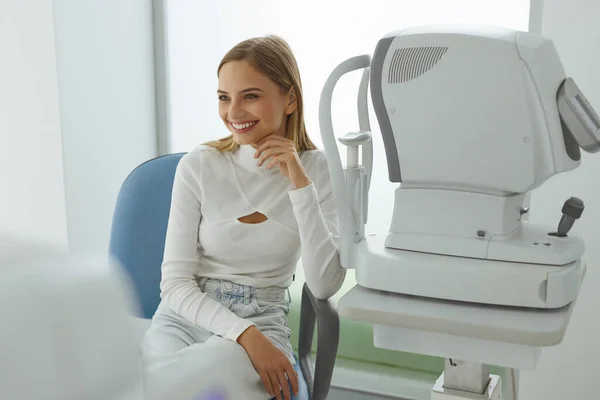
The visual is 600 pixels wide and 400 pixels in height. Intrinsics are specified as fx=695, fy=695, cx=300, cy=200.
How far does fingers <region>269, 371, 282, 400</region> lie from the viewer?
133cm

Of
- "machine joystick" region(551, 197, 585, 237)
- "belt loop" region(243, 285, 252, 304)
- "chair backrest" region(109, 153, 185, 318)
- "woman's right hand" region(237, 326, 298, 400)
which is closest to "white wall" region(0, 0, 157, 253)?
"chair backrest" region(109, 153, 185, 318)

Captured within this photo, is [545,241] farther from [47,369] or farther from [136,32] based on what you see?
[136,32]

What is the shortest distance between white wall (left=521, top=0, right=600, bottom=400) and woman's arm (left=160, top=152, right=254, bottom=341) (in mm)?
920

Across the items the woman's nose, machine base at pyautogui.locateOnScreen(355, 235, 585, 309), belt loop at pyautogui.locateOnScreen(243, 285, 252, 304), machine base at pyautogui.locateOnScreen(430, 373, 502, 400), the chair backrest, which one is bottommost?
machine base at pyautogui.locateOnScreen(430, 373, 502, 400)

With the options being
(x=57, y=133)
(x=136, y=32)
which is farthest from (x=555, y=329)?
(x=136, y=32)

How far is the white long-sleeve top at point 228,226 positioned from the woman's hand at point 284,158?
0.22 ft

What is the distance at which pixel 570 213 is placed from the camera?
3.68ft

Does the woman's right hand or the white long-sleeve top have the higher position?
the white long-sleeve top

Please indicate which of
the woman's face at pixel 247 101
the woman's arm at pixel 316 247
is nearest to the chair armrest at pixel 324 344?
the woman's arm at pixel 316 247

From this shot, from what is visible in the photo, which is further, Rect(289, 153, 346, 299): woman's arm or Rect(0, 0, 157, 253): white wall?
Rect(0, 0, 157, 253): white wall

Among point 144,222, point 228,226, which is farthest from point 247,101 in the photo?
point 144,222

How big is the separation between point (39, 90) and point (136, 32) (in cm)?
40

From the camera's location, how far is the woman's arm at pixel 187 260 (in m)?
1.42

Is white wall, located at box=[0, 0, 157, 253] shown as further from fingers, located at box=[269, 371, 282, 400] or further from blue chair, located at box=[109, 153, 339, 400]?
fingers, located at box=[269, 371, 282, 400]
